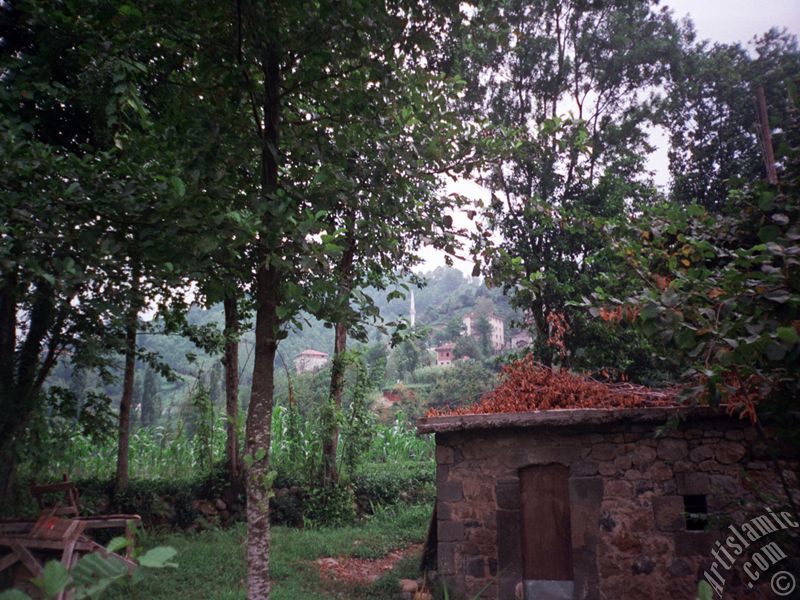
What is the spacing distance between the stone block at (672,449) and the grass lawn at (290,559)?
3.26 m

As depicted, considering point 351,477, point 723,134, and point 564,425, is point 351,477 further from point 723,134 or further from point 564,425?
point 723,134

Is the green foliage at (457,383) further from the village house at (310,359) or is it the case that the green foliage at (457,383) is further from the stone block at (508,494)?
the stone block at (508,494)

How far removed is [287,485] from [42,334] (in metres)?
5.38

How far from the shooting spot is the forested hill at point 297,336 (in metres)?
21.2

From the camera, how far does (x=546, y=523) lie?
621cm

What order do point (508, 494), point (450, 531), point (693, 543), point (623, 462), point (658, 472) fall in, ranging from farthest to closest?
point (450, 531), point (508, 494), point (623, 462), point (658, 472), point (693, 543)

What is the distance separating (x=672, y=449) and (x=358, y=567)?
14.7 feet

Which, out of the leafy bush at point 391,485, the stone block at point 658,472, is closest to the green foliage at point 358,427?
the leafy bush at point 391,485

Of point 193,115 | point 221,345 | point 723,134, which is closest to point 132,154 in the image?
point 193,115

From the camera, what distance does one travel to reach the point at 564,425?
613cm

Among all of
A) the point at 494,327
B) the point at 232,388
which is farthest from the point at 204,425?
the point at 494,327

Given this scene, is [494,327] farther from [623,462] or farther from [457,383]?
[623,462]

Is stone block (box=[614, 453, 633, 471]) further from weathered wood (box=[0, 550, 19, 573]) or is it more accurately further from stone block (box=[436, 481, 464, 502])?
weathered wood (box=[0, 550, 19, 573])

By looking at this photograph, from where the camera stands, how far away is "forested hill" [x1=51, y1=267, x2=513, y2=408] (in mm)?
21184
